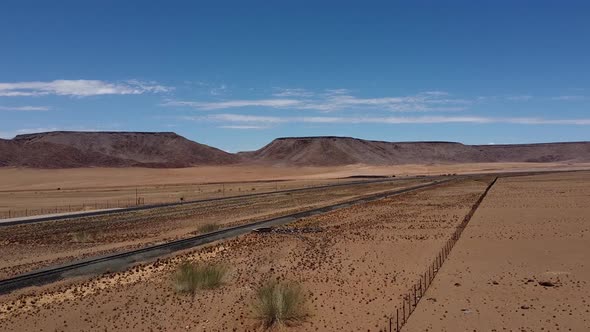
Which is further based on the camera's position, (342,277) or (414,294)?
(342,277)

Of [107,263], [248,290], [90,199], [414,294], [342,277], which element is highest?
[414,294]

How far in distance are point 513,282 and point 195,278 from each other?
366 inches

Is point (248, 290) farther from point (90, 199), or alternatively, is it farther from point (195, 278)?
point (90, 199)

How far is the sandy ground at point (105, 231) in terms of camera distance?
26328 mm

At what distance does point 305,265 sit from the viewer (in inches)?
805

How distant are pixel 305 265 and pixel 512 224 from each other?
14.6 m

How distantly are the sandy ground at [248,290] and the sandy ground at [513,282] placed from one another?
3.89 ft

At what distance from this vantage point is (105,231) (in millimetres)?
35719

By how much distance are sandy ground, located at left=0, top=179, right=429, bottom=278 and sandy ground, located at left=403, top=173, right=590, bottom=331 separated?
15783 millimetres

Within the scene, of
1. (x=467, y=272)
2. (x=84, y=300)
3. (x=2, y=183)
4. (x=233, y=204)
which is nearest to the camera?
(x=84, y=300)

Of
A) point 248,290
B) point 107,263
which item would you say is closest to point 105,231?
point 107,263

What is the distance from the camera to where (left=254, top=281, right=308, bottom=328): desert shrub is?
1353cm

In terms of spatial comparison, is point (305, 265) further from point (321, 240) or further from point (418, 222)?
point (418, 222)

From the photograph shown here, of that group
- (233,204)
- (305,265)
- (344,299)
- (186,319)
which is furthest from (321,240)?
(233,204)
